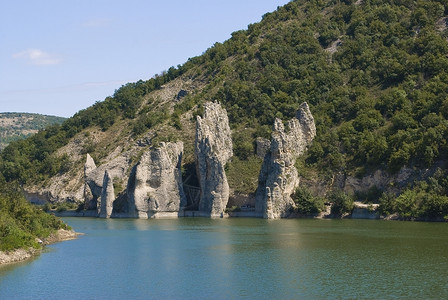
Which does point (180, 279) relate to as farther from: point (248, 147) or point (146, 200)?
point (248, 147)

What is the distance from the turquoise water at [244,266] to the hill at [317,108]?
1971 cm

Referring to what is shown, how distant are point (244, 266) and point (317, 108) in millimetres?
75275

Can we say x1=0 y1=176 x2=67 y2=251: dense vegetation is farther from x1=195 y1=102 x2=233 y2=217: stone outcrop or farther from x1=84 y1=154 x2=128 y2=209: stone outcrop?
x1=195 y1=102 x2=233 y2=217: stone outcrop

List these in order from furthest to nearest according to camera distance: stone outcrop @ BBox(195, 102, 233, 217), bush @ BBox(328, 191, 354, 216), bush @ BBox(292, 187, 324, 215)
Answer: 1. stone outcrop @ BBox(195, 102, 233, 217)
2. bush @ BBox(292, 187, 324, 215)
3. bush @ BBox(328, 191, 354, 216)

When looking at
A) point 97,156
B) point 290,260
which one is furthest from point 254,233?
point 97,156

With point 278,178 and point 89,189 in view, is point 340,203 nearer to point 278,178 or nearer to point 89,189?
point 278,178

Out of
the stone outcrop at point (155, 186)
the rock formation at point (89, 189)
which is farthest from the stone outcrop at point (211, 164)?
the rock formation at point (89, 189)

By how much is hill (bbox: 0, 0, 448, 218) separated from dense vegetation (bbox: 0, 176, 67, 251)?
40227 millimetres

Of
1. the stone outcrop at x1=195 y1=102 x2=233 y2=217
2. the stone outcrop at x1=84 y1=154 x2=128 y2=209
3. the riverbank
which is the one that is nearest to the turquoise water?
the riverbank

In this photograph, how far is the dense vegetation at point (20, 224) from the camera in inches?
2090

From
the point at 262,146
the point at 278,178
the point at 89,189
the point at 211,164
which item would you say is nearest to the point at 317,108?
the point at 262,146

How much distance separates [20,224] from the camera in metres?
61.2

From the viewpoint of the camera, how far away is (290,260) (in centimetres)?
5344

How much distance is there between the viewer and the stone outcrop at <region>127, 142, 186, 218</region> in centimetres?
10831
